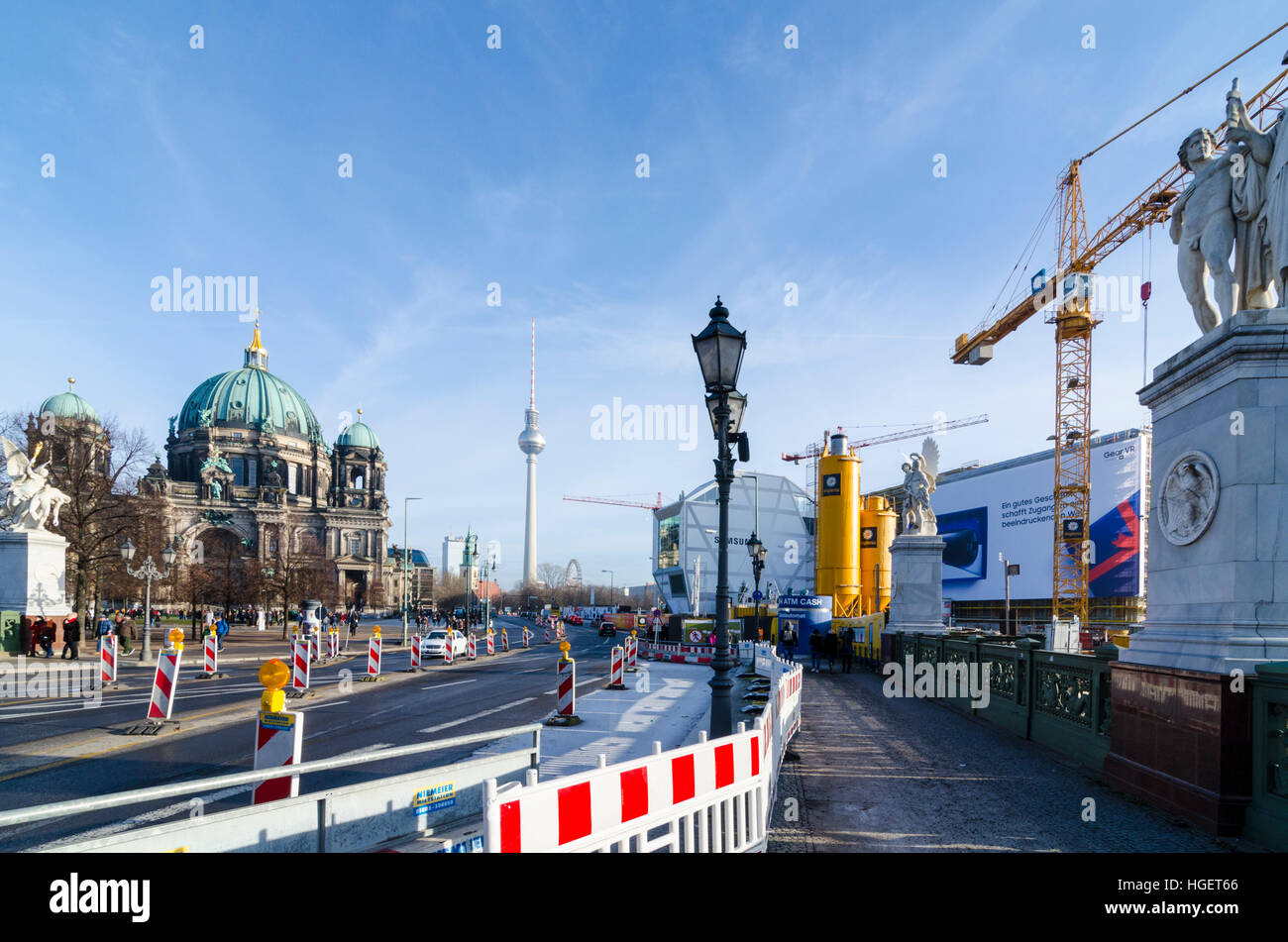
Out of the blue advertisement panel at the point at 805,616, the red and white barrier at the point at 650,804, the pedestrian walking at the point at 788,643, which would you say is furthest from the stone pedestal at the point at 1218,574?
the blue advertisement panel at the point at 805,616

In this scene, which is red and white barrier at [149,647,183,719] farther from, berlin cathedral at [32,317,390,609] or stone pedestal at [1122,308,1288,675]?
berlin cathedral at [32,317,390,609]

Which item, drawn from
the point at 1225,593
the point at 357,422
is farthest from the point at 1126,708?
the point at 357,422

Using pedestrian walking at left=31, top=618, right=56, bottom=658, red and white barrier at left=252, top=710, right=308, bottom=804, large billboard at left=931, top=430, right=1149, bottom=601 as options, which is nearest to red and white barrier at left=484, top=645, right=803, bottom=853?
red and white barrier at left=252, top=710, right=308, bottom=804

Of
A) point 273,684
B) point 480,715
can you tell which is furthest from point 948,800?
point 480,715

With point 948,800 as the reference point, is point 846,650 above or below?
below

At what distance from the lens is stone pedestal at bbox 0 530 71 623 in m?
22.3

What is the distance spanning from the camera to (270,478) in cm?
10331

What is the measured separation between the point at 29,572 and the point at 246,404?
9413cm

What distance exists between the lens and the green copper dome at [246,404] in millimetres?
106188

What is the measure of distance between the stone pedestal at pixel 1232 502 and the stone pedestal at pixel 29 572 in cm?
2763

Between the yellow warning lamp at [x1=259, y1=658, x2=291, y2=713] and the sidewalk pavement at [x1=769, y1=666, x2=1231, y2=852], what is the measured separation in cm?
426

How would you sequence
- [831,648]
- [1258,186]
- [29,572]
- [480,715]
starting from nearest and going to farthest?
[1258,186], [480,715], [29,572], [831,648]

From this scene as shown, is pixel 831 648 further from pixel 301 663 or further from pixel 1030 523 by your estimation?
pixel 1030 523

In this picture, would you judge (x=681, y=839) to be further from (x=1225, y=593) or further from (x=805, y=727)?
(x=805, y=727)
